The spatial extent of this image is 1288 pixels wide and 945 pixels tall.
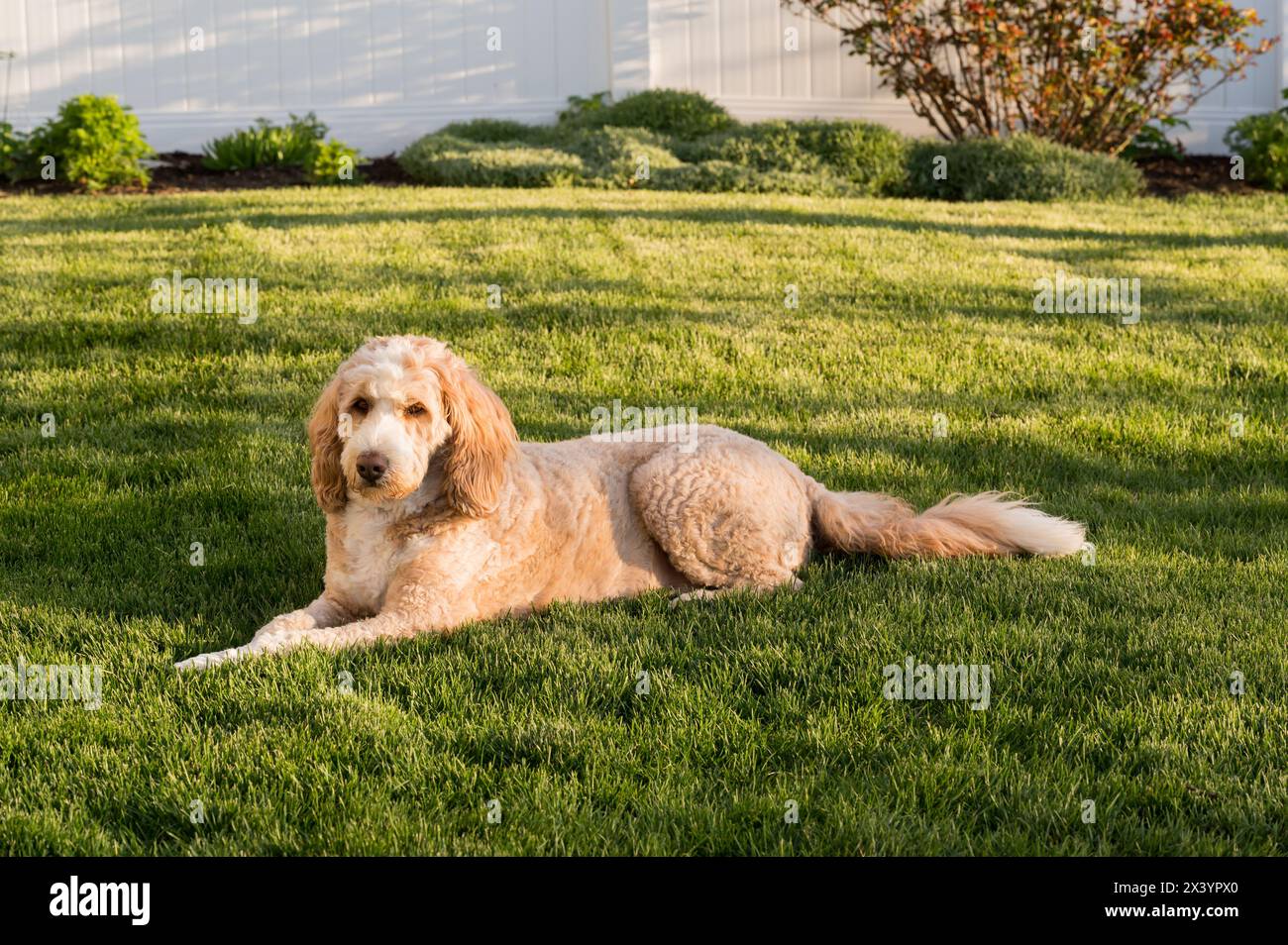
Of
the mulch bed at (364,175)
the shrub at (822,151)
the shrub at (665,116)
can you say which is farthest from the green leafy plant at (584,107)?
the mulch bed at (364,175)

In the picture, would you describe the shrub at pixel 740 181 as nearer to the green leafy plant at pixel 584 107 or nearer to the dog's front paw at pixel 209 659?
the green leafy plant at pixel 584 107

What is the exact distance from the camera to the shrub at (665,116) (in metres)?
14.8

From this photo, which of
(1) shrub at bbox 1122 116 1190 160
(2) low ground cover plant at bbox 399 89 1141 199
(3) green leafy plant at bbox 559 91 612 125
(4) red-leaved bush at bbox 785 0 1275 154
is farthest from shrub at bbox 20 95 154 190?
(1) shrub at bbox 1122 116 1190 160

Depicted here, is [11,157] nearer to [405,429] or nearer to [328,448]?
[328,448]

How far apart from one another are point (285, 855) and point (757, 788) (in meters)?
1.25

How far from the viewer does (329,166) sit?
1320 centimetres

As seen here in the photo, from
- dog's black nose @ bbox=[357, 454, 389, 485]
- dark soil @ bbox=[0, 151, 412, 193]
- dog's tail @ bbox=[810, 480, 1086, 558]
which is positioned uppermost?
dark soil @ bbox=[0, 151, 412, 193]

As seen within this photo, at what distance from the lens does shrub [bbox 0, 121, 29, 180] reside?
12797 millimetres

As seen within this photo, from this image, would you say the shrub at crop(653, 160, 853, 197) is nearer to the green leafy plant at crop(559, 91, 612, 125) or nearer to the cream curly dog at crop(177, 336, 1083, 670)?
the green leafy plant at crop(559, 91, 612, 125)

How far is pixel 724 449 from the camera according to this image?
516 cm

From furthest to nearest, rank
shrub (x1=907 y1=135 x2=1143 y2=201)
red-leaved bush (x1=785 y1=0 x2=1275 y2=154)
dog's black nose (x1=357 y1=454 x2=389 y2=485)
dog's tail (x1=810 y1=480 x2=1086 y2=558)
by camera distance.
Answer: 1. red-leaved bush (x1=785 y1=0 x2=1275 y2=154)
2. shrub (x1=907 y1=135 x2=1143 y2=201)
3. dog's tail (x1=810 y1=480 x2=1086 y2=558)
4. dog's black nose (x1=357 y1=454 x2=389 y2=485)

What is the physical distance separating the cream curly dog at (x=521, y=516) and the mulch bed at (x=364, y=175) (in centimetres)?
922

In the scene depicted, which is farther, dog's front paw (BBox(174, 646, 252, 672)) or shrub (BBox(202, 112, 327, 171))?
shrub (BBox(202, 112, 327, 171))

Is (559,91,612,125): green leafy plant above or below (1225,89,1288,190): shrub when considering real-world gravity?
above
